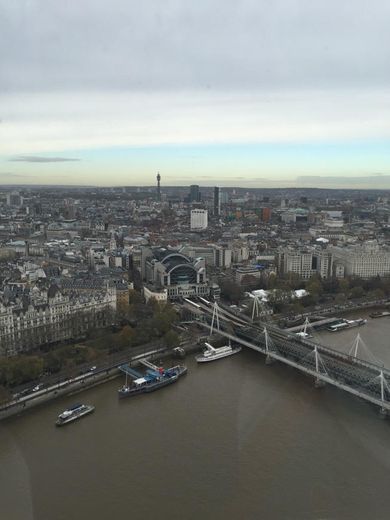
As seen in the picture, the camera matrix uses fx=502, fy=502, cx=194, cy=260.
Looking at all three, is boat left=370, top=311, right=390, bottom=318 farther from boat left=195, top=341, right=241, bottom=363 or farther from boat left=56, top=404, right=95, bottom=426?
boat left=56, top=404, right=95, bottom=426

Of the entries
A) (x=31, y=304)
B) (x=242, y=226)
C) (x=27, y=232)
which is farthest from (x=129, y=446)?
(x=242, y=226)

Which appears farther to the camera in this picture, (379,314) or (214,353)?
(379,314)

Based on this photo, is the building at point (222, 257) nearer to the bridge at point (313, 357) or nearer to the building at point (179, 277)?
the building at point (179, 277)

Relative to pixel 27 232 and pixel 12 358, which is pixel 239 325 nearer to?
pixel 12 358

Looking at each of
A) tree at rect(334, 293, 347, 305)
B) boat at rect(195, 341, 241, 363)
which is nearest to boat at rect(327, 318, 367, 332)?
tree at rect(334, 293, 347, 305)

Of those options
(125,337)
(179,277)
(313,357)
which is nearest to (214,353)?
(125,337)

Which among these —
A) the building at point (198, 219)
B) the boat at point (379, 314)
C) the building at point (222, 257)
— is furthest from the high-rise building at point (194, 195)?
the boat at point (379, 314)

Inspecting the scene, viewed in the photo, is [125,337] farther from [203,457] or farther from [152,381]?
[203,457]
